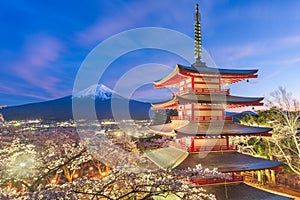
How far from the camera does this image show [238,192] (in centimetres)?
904

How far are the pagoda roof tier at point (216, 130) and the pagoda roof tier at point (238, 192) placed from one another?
251cm

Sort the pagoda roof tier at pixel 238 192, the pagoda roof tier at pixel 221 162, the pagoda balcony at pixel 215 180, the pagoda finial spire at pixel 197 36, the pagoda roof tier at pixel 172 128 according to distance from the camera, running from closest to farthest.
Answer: the pagoda roof tier at pixel 238 192 < the pagoda roof tier at pixel 221 162 < the pagoda balcony at pixel 215 180 < the pagoda roof tier at pixel 172 128 < the pagoda finial spire at pixel 197 36

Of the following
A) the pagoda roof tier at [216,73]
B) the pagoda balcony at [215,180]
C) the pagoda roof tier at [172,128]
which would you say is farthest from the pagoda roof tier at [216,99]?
the pagoda balcony at [215,180]

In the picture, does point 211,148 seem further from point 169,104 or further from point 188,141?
point 169,104

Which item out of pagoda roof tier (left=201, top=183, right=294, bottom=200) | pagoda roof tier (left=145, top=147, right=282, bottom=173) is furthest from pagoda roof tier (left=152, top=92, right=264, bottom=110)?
pagoda roof tier (left=201, top=183, right=294, bottom=200)

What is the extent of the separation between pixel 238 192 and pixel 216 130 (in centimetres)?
300

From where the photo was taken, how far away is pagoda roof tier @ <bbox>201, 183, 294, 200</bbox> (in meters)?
8.50

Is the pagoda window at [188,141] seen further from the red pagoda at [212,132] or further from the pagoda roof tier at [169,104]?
the pagoda roof tier at [169,104]

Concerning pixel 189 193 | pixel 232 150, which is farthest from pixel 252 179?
pixel 189 193

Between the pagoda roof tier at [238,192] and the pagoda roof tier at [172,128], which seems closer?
the pagoda roof tier at [238,192]

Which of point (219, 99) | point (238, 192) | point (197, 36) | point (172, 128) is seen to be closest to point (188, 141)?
point (172, 128)

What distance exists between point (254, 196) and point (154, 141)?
54.9 ft

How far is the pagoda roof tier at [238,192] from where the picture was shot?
27.9 ft

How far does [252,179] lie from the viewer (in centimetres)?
1867
